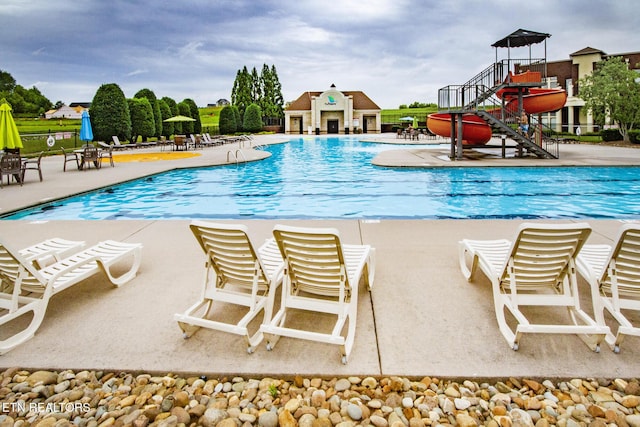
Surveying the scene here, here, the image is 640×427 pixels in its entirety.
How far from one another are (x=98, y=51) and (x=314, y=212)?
43.5 metres

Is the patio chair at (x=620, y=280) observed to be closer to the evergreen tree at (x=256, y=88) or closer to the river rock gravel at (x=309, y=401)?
the river rock gravel at (x=309, y=401)

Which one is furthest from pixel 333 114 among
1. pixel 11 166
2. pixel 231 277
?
pixel 231 277

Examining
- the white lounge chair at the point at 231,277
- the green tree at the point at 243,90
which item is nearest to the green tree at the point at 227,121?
the green tree at the point at 243,90

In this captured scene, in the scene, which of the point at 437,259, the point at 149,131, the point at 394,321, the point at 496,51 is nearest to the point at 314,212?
the point at 437,259

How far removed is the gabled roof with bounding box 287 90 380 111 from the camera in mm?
57875

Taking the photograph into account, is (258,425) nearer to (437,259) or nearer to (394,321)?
(394,321)

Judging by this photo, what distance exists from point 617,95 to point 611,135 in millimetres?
3763

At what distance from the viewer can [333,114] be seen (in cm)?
5731

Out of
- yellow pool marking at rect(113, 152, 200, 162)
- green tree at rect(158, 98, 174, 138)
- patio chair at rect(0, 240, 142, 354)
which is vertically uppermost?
green tree at rect(158, 98, 174, 138)

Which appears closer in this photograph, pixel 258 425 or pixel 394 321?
pixel 258 425

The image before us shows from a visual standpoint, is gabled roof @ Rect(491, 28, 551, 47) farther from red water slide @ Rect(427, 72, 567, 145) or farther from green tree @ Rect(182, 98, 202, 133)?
green tree @ Rect(182, 98, 202, 133)

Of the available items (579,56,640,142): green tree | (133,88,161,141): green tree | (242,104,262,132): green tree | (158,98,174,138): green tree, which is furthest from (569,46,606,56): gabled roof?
(133,88,161,141): green tree

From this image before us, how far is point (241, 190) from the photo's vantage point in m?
13.6

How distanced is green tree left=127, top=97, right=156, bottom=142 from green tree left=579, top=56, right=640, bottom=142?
3020cm
